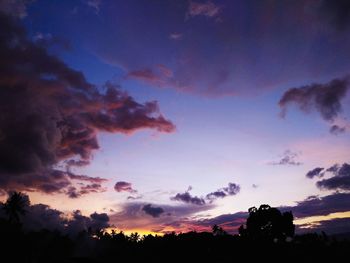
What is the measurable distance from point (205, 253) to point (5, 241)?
51.8 metres

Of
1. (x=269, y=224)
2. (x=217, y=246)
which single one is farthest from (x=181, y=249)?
(x=269, y=224)

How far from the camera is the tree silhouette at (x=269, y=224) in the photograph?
332ft

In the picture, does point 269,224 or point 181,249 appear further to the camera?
point 181,249

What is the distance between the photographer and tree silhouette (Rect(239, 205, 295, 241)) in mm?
101312

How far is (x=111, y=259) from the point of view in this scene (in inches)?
5320

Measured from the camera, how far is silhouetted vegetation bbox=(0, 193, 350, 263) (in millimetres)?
80875

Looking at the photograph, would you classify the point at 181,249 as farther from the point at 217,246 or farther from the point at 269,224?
the point at 269,224

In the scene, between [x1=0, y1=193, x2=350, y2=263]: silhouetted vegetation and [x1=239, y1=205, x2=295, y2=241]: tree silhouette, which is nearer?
[x1=0, y1=193, x2=350, y2=263]: silhouetted vegetation

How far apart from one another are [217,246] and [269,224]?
15.9 metres

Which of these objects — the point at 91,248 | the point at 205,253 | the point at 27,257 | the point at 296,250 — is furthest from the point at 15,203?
the point at 296,250

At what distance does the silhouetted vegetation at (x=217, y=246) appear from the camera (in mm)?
80875

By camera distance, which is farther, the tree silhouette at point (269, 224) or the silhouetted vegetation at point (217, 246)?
the tree silhouette at point (269, 224)

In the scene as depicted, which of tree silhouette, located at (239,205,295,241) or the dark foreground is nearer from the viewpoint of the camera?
the dark foreground

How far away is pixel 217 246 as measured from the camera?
10444 cm
